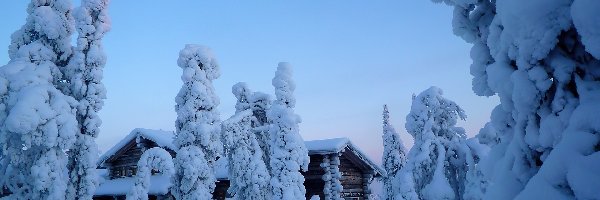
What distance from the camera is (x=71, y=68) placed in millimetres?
16516

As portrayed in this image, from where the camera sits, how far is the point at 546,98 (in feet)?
9.33

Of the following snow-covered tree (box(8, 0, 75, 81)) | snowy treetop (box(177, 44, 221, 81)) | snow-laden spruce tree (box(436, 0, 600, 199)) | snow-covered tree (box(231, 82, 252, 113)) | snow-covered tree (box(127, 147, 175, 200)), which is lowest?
snow-laden spruce tree (box(436, 0, 600, 199))

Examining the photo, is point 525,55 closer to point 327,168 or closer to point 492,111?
point 492,111

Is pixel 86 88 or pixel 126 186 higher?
pixel 86 88

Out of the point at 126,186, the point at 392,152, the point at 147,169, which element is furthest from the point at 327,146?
the point at 126,186

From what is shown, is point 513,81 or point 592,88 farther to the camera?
point 513,81

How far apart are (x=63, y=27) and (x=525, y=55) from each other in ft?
61.1

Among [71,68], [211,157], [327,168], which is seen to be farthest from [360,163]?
[71,68]

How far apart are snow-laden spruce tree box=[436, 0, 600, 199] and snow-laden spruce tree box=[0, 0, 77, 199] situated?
601 inches

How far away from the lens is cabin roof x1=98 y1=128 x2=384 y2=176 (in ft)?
73.7

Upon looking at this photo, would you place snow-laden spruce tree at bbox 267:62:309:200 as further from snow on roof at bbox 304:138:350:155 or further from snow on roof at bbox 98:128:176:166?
snow on roof at bbox 98:128:176:166

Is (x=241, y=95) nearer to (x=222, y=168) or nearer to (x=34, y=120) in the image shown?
(x=34, y=120)

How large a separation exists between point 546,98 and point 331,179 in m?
20.0

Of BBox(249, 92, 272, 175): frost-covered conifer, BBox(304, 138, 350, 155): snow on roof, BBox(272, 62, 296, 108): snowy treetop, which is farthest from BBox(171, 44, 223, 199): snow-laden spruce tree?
BBox(304, 138, 350, 155): snow on roof
